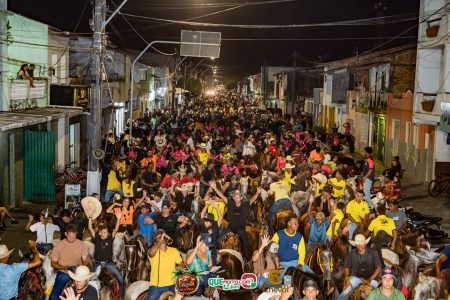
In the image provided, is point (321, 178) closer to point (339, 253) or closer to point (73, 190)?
point (339, 253)

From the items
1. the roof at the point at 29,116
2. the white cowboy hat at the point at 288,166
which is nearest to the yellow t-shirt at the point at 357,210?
the white cowboy hat at the point at 288,166

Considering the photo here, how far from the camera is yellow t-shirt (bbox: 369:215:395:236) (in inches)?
466

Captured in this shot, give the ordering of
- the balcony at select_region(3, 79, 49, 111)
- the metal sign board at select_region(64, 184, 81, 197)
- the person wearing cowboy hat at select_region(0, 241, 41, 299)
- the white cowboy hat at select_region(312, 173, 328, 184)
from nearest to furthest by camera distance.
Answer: the person wearing cowboy hat at select_region(0, 241, 41, 299), the metal sign board at select_region(64, 184, 81, 197), the white cowboy hat at select_region(312, 173, 328, 184), the balcony at select_region(3, 79, 49, 111)

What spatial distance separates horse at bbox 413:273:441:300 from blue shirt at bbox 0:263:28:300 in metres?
5.28

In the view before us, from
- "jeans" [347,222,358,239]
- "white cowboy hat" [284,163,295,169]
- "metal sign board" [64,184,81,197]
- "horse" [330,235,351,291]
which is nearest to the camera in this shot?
"horse" [330,235,351,291]

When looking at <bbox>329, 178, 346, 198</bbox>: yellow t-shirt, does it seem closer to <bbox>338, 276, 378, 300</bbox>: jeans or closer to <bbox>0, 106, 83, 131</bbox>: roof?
<bbox>338, 276, 378, 300</bbox>: jeans

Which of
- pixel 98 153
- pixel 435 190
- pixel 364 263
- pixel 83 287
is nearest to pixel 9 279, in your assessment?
pixel 83 287

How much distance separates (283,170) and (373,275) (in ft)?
29.0

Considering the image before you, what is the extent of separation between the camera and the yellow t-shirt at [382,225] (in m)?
11.8

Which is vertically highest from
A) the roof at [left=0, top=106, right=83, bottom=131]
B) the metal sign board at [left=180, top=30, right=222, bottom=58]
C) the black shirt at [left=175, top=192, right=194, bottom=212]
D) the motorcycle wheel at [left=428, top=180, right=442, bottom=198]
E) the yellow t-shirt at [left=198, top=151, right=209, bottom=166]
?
the metal sign board at [left=180, top=30, right=222, bottom=58]

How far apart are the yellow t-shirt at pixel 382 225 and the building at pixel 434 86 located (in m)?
11.1

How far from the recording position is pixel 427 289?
9289 mm

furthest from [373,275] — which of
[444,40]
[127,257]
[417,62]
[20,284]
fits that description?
[417,62]

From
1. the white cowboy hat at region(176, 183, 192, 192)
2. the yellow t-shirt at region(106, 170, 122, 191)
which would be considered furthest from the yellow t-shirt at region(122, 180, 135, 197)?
the white cowboy hat at region(176, 183, 192, 192)
